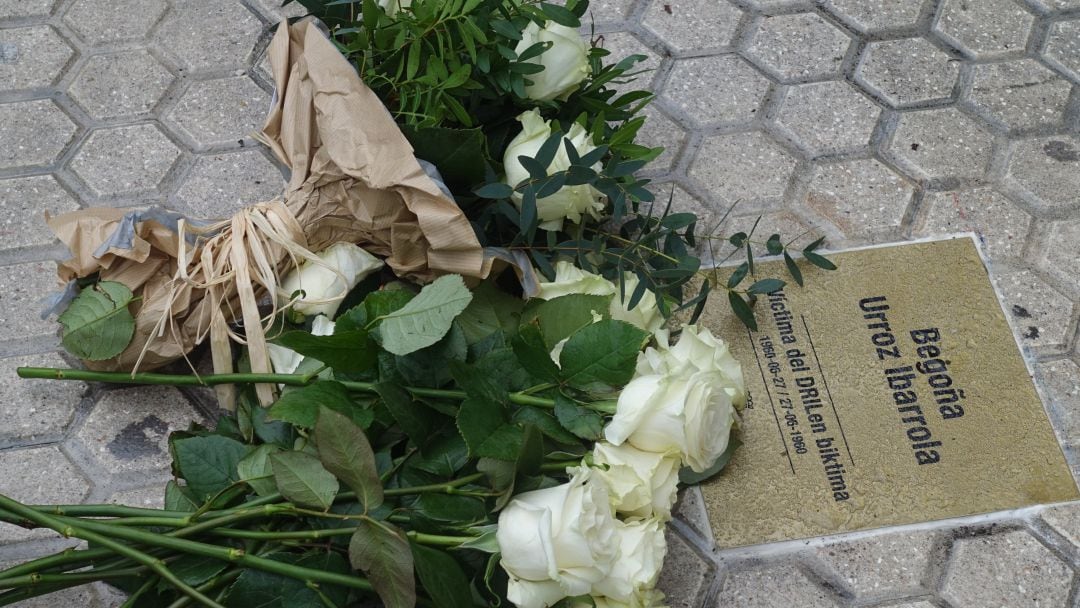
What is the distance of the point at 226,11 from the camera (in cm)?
209

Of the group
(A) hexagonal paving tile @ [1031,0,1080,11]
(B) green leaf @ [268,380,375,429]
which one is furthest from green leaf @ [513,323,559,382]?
(A) hexagonal paving tile @ [1031,0,1080,11]

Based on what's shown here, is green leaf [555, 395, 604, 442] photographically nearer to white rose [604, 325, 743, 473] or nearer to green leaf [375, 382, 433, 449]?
white rose [604, 325, 743, 473]

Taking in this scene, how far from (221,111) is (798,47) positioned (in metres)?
1.20

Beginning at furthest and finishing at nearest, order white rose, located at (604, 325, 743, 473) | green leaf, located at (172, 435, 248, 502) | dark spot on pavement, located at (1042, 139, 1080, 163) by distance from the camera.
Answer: dark spot on pavement, located at (1042, 139, 1080, 163)
green leaf, located at (172, 435, 248, 502)
white rose, located at (604, 325, 743, 473)

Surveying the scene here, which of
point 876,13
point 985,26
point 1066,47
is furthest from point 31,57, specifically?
point 1066,47

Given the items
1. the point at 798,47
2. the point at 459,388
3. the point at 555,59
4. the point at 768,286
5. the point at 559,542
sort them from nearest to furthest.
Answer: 1. the point at 559,542
2. the point at 459,388
3. the point at 555,59
4. the point at 768,286
5. the point at 798,47

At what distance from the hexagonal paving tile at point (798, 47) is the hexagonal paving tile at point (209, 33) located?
1.05 meters

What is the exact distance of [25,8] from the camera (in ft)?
6.83

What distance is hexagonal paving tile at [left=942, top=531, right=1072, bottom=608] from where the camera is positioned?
58.5 inches

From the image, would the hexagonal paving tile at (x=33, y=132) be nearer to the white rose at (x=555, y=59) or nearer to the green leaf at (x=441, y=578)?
the white rose at (x=555, y=59)

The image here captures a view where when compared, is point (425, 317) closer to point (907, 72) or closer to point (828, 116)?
point (828, 116)

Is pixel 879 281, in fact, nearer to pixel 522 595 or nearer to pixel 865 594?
pixel 865 594

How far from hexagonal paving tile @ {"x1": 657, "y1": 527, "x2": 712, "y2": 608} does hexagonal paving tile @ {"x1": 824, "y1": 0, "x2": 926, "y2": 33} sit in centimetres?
125

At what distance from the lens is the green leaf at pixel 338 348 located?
121 centimetres
